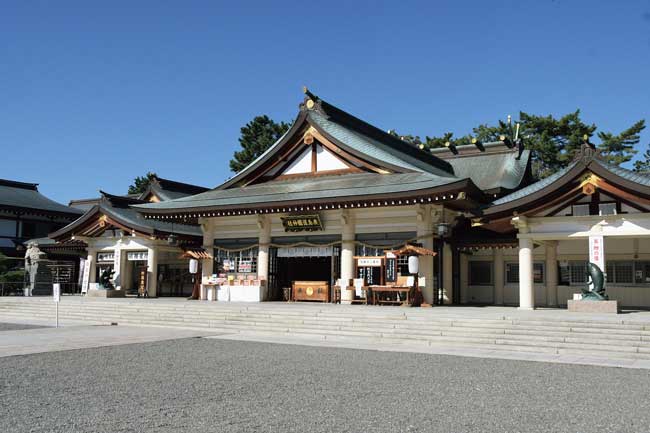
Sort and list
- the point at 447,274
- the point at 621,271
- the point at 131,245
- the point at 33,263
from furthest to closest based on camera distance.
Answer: the point at 33,263 < the point at 131,245 < the point at 447,274 < the point at 621,271

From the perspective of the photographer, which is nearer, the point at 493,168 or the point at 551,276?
the point at 551,276

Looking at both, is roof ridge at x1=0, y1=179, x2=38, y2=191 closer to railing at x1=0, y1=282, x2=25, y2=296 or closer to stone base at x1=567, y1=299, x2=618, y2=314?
railing at x1=0, y1=282, x2=25, y2=296

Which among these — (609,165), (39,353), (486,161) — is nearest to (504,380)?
(39,353)

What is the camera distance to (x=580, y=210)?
62.9 ft

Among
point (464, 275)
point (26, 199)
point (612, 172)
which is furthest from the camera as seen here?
point (26, 199)

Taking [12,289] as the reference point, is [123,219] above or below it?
above

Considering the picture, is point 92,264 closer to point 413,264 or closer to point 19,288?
point 19,288

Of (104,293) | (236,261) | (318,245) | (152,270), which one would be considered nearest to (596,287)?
(318,245)

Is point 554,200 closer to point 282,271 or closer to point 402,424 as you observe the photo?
point 282,271

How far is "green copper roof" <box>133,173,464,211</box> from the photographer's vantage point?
21.0 m

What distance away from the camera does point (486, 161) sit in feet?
97.0

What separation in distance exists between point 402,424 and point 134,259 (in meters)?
25.5

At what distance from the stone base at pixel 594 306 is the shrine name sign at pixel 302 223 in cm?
1001

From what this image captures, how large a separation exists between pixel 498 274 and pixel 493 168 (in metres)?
6.47
